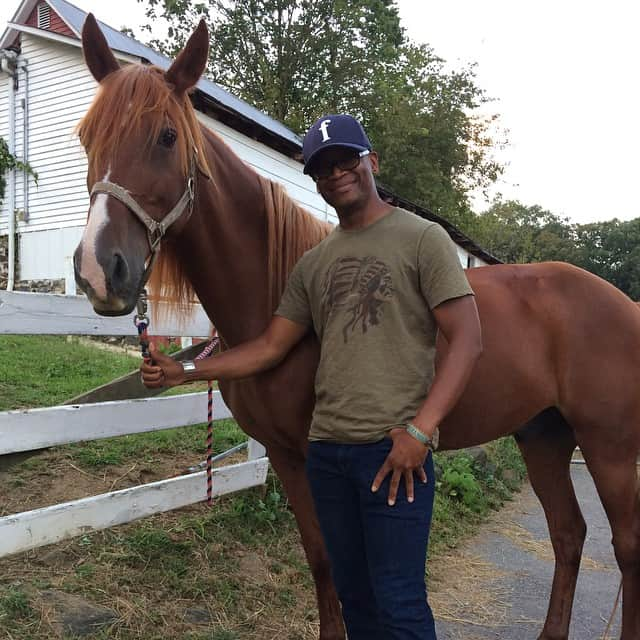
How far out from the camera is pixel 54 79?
12086 millimetres

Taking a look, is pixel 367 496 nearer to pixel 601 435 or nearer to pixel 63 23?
pixel 601 435

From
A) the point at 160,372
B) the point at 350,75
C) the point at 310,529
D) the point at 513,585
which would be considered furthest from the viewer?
the point at 350,75

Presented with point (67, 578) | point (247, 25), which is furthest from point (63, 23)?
point (67, 578)

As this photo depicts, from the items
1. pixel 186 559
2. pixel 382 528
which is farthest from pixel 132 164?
pixel 186 559

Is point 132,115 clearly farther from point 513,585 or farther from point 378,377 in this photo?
point 513,585

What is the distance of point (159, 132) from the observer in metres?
1.71

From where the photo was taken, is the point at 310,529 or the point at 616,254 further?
the point at 616,254

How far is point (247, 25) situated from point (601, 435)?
945 inches

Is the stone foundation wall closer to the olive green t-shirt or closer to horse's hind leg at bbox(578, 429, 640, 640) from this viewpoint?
horse's hind leg at bbox(578, 429, 640, 640)

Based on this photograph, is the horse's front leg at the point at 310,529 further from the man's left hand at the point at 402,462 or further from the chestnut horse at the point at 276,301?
the man's left hand at the point at 402,462

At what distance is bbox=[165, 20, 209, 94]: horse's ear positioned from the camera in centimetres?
185

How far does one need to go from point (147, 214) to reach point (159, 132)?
0.25 meters

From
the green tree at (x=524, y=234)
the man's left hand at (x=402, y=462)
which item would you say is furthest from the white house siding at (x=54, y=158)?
the green tree at (x=524, y=234)

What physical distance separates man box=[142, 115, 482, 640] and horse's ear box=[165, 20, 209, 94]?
0.47 m
